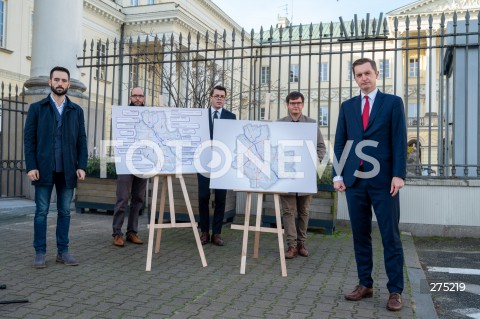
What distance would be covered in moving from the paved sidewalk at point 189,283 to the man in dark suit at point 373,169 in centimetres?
35

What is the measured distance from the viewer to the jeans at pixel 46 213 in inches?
206

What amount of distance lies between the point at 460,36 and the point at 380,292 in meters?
5.71

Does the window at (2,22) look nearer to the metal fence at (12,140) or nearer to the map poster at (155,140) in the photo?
the metal fence at (12,140)

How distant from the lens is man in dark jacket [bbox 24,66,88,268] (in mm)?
5172

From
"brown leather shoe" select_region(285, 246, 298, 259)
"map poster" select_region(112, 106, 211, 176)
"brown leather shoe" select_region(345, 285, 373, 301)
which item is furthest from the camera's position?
"brown leather shoe" select_region(285, 246, 298, 259)

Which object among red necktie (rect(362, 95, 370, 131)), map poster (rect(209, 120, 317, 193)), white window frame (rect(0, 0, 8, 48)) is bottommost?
map poster (rect(209, 120, 317, 193))

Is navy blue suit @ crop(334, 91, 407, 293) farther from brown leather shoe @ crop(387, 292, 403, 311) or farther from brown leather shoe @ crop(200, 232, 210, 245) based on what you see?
brown leather shoe @ crop(200, 232, 210, 245)

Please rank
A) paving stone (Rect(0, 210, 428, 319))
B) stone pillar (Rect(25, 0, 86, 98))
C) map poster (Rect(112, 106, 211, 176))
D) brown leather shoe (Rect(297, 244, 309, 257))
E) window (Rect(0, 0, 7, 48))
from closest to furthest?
paving stone (Rect(0, 210, 428, 319)), map poster (Rect(112, 106, 211, 176)), brown leather shoe (Rect(297, 244, 309, 257)), stone pillar (Rect(25, 0, 86, 98)), window (Rect(0, 0, 7, 48))

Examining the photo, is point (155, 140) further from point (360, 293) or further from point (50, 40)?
point (50, 40)

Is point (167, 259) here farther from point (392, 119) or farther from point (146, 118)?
point (392, 119)

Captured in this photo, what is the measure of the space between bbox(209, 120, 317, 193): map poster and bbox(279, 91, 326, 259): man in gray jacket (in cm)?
55

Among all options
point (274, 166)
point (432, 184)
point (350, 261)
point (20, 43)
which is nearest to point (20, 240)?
point (274, 166)

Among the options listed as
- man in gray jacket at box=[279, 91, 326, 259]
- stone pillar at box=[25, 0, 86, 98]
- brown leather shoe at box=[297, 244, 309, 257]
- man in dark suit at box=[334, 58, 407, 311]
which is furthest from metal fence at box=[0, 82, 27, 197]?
man in dark suit at box=[334, 58, 407, 311]

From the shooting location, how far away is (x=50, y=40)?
9672 millimetres
